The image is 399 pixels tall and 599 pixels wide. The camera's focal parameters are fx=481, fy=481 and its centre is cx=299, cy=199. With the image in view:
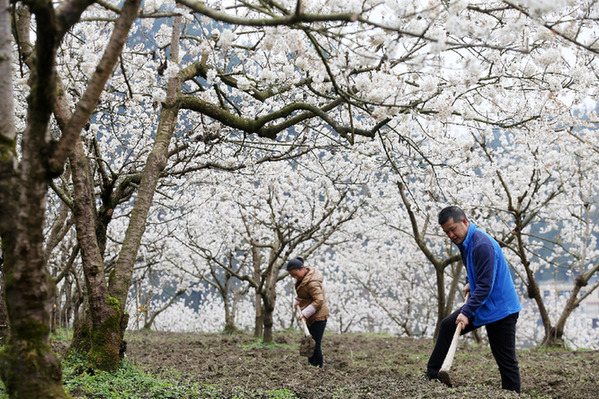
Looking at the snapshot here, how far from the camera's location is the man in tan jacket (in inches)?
252

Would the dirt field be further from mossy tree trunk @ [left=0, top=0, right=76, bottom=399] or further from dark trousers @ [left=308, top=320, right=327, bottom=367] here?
mossy tree trunk @ [left=0, top=0, right=76, bottom=399]

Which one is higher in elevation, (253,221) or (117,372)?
(253,221)

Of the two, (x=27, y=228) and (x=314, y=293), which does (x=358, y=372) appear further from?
(x=27, y=228)

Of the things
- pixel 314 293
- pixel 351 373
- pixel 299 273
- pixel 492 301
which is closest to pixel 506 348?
pixel 492 301

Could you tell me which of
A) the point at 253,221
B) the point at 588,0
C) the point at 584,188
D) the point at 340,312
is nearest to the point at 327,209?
the point at 253,221

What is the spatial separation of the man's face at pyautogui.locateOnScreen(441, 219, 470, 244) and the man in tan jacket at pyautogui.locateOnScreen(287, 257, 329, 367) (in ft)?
7.85

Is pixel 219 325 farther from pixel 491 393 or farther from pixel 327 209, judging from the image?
pixel 491 393

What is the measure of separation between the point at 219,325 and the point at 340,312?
714 cm

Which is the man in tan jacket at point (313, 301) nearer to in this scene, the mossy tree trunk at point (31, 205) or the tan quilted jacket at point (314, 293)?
the tan quilted jacket at point (314, 293)

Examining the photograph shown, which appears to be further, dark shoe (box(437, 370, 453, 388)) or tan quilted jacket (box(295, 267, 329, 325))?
tan quilted jacket (box(295, 267, 329, 325))

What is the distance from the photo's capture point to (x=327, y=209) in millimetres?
11133

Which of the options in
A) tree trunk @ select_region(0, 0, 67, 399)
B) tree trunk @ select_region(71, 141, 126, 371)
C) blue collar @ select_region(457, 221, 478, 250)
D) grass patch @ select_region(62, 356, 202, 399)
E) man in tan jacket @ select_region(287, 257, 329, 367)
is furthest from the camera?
man in tan jacket @ select_region(287, 257, 329, 367)

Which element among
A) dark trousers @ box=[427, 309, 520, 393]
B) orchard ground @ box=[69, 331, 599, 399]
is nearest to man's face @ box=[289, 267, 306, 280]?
orchard ground @ box=[69, 331, 599, 399]

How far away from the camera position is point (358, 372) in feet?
21.3
